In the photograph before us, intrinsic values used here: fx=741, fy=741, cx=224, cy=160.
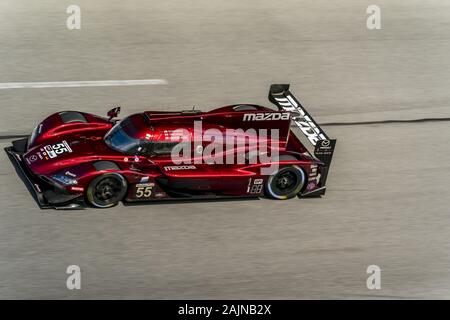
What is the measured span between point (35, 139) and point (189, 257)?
3.67 metres

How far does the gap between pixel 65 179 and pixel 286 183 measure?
372 centimetres

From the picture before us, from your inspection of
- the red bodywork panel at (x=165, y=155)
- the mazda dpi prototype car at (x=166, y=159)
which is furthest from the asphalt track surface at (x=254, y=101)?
the red bodywork panel at (x=165, y=155)

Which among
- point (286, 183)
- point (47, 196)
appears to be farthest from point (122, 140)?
point (286, 183)

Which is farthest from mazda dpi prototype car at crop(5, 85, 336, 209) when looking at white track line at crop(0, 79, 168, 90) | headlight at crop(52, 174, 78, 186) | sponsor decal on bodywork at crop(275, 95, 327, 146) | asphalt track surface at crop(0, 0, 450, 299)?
white track line at crop(0, 79, 168, 90)

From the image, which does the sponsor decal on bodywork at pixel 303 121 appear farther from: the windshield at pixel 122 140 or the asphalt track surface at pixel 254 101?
the windshield at pixel 122 140

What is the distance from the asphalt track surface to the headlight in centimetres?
55

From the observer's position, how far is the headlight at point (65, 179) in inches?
457

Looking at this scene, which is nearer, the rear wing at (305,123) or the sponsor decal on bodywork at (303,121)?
the rear wing at (305,123)

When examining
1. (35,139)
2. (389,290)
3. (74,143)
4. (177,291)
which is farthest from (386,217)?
(35,139)

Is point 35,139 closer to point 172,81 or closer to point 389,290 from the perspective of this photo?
point 172,81

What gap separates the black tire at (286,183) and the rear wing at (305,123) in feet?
1.88

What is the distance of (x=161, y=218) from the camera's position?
12023 millimetres

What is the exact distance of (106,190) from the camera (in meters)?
11.9

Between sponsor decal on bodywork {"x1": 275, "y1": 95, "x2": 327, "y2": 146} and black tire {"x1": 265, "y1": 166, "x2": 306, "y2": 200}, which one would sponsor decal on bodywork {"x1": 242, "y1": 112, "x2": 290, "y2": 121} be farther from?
black tire {"x1": 265, "y1": 166, "x2": 306, "y2": 200}
